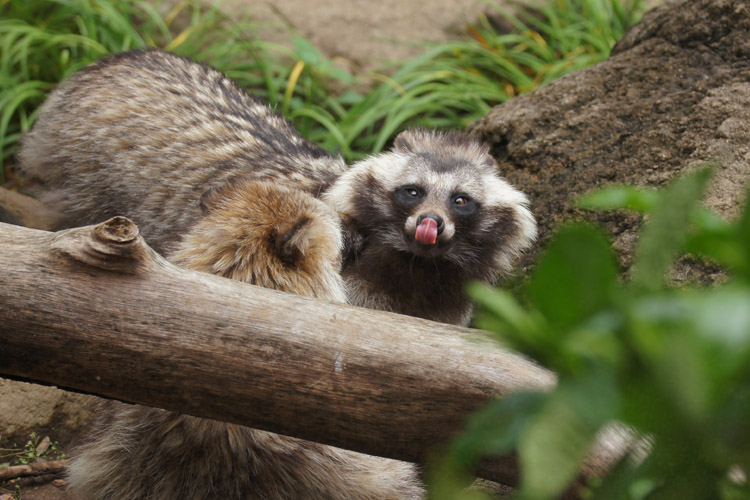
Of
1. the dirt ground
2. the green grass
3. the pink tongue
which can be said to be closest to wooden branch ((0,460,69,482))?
the pink tongue

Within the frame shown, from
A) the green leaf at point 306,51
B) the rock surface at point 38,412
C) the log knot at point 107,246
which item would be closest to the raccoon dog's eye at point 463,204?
the log knot at point 107,246

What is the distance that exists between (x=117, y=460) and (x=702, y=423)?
98.9 inches

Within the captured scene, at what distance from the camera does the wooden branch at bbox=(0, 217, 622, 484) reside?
209 cm

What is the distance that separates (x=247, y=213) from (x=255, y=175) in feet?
4.08

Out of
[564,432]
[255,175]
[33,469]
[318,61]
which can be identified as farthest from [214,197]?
[318,61]

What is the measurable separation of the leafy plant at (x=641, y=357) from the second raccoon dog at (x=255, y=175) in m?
2.49

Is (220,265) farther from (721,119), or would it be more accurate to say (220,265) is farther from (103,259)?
(721,119)

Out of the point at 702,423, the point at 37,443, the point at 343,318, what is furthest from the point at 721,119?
the point at 37,443

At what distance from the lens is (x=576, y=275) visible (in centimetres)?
86

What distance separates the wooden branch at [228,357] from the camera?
209 cm

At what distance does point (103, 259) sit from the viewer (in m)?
2.15

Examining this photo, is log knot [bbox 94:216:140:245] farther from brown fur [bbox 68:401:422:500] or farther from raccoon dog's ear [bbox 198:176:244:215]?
raccoon dog's ear [bbox 198:176:244:215]

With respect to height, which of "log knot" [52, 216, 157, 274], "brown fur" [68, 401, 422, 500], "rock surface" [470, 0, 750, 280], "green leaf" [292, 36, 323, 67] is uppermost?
"rock surface" [470, 0, 750, 280]

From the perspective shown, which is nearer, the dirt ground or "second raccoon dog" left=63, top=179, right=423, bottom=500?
"second raccoon dog" left=63, top=179, right=423, bottom=500
